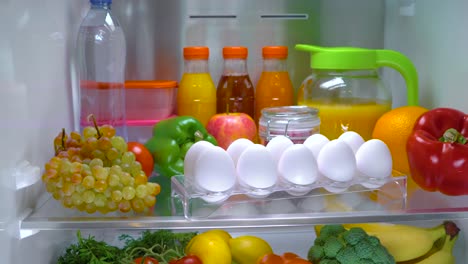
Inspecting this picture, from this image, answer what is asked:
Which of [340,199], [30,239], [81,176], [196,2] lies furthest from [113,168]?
[196,2]

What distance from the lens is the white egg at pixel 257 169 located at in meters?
1.16

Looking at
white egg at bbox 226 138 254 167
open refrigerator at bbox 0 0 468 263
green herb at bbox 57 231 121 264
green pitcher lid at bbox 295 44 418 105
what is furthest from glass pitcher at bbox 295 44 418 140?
green herb at bbox 57 231 121 264

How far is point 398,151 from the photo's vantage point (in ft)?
4.62

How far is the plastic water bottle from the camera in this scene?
1555mm

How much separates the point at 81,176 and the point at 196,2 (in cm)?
82

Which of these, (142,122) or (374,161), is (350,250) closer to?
(374,161)

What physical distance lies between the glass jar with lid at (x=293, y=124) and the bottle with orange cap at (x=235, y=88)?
29 centimetres

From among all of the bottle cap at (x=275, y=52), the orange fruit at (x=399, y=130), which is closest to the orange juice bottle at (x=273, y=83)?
the bottle cap at (x=275, y=52)

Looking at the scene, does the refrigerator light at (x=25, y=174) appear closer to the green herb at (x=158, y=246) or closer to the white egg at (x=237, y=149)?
the green herb at (x=158, y=246)

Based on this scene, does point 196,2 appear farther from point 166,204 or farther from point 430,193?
point 430,193

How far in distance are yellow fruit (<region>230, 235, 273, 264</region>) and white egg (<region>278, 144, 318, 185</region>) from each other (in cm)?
25

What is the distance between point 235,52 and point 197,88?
0.46 ft

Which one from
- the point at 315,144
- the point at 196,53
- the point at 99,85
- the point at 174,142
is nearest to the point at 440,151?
the point at 315,144

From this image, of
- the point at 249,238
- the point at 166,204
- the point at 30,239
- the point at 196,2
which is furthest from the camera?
the point at 196,2
